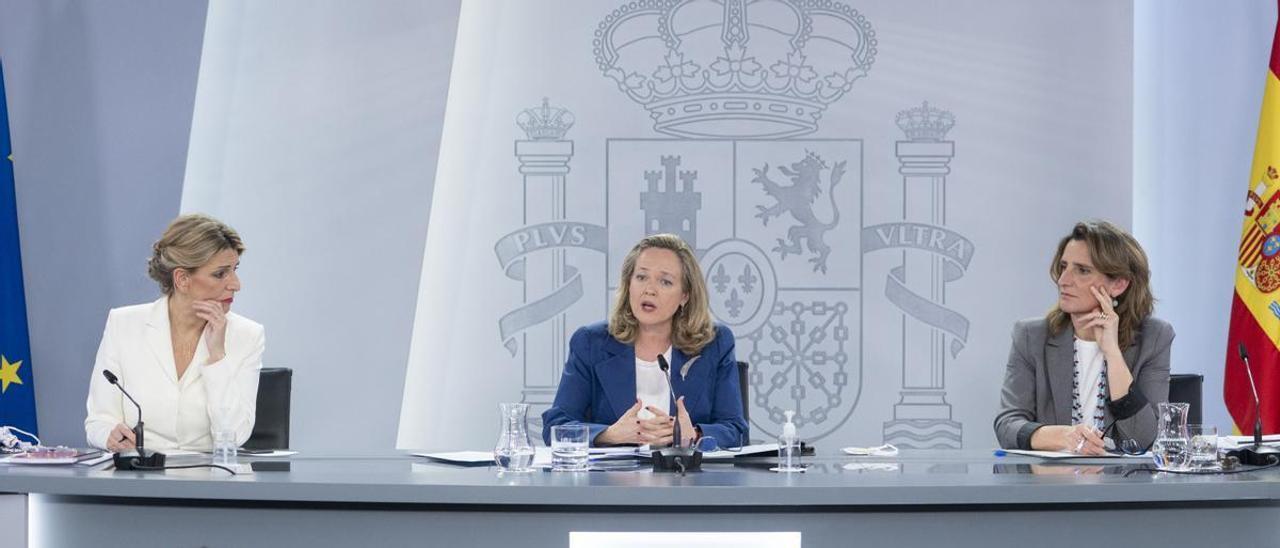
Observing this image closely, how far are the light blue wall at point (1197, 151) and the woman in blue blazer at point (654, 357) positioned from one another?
1890mm

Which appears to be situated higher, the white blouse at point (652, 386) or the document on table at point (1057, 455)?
the white blouse at point (652, 386)

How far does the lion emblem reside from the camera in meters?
4.12

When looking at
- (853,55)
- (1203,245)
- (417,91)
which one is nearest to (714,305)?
(853,55)

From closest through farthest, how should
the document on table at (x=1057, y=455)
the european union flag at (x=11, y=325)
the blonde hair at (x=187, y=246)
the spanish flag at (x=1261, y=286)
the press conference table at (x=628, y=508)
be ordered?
1. the press conference table at (x=628, y=508)
2. the document on table at (x=1057, y=455)
3. the blonde hair at (x=187, y=246)
4. the spanish flag at (x=1261, y=286)
5. the european union flag at (x=11, y=325)

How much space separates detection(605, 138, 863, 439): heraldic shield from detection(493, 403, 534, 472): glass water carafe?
1779 millimetres

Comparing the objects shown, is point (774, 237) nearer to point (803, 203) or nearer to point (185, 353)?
point (803, 203)

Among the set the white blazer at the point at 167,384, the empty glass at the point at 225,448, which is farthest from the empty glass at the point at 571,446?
the white blazer at the point at 167,384

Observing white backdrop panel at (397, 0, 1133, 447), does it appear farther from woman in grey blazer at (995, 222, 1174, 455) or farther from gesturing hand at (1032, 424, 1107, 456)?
gesturing hand at (1032, 424, 1107, 456)

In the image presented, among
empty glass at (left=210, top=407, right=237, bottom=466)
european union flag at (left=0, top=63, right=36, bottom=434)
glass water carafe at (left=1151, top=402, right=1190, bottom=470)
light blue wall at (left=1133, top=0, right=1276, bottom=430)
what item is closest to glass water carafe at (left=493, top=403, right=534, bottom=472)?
empty glass at (left=210, top=407, right=237, bottom=466)

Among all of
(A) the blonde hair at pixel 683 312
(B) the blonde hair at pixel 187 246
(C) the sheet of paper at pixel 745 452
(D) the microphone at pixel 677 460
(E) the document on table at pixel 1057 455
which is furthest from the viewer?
(A) the blonde hair at pixel 683 312

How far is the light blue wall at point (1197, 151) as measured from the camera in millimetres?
4152

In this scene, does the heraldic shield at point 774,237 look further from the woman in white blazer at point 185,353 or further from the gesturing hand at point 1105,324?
the woman in white blazer at point 185,353

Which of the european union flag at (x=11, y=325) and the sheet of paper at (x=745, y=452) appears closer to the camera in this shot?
the sheet of paper at (x=745, y=452)

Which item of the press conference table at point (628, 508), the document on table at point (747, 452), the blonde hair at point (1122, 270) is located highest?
the blonde hair at point (1122, 270)
